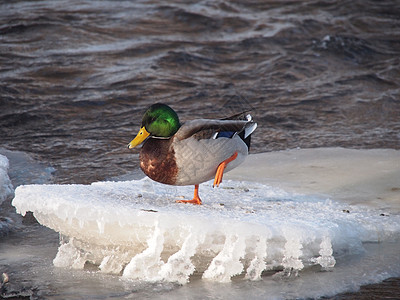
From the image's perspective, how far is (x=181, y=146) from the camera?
3162mm

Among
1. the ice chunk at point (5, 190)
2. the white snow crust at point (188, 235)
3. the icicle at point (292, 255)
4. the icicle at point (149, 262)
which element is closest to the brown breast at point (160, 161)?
the white snow crust at point (188, 235)

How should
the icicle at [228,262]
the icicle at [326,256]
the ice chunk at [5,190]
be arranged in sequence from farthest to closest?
the ice chunk at [5,190] → the icicle at [326,256] → the icicle at [228,262]

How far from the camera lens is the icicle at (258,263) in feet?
9.49

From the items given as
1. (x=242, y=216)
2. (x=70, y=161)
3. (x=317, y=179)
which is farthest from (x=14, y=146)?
(x=242, y=216)

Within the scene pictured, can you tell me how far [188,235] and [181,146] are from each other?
1.66 ft

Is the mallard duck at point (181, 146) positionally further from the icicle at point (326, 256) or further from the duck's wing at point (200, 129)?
the icicle at point (326, 256)

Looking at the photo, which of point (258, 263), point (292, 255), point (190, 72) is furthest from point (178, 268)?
point (190, 72)

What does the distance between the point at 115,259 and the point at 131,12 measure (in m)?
8.08

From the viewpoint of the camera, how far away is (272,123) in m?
6.38

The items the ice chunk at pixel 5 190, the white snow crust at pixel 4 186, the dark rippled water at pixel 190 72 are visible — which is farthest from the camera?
the dark rippled water at pixel 190 72

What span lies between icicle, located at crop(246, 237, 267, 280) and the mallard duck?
0.51 meters

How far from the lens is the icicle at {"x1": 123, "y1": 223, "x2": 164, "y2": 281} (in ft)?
9.45

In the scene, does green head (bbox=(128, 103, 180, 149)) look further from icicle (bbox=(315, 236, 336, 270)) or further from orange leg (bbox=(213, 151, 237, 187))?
icicle (bbox=(315, 236, 336, 270))

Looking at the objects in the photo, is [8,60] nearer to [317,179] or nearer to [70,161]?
[70,161]
